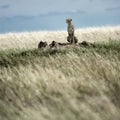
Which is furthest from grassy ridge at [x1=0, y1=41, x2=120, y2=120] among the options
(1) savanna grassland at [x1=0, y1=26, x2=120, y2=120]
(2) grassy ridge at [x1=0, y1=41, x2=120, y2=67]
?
(2) grassy ridge at [x1=0, y1=41, x2=120, y2=67]

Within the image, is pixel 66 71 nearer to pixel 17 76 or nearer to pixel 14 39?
pixel 17 76

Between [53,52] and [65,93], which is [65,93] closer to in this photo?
[65,93]

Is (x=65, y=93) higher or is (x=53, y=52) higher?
(x=65, y=93)

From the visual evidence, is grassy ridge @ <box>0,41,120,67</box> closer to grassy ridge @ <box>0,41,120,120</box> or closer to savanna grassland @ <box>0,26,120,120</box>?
savanna grassland @ <box>0,26,120,120</box>

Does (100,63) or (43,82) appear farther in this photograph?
(100,63)

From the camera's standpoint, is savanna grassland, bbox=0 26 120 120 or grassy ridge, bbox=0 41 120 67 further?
grassy ridge, bbox=0 41 120 67

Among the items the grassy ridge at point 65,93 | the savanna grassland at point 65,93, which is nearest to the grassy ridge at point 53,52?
the savanna grassland at point 65,93

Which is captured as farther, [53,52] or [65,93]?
[53,52]

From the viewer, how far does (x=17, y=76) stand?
8375 millimetres

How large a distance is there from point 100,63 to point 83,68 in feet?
2.23

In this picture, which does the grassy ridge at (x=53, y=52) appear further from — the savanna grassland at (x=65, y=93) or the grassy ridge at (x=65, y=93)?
the grassy ridge at (x=65, y=93)

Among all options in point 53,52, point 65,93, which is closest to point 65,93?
point 65,93

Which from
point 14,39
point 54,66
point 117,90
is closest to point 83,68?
point 54,66

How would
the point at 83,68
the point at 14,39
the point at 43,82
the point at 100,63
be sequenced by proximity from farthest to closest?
1. the point at 14,39
2. the point at 100,63
3. the point at 83,68
4. the point at 43,82
